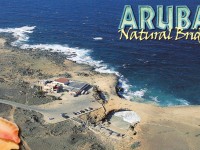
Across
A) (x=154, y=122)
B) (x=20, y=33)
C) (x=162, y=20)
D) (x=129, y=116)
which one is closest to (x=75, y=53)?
(x=20, y=33)

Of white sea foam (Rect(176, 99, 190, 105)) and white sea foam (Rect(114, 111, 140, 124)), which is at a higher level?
white sea foam (Rect(114, 111, 140, 124))

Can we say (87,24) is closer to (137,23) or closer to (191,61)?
(137,23)

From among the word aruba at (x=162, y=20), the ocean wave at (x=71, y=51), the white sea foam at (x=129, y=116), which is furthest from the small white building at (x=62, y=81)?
the word aruba at (x=162, y=20)

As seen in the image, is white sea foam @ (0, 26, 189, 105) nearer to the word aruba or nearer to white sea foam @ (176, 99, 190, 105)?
white sea foam @ (176, 99, 190, 105)

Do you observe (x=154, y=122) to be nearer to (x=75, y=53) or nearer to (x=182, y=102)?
(x=182, y=102)

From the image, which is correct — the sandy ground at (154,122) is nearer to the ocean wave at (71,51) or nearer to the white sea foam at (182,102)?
the white sea foam at (182,102)

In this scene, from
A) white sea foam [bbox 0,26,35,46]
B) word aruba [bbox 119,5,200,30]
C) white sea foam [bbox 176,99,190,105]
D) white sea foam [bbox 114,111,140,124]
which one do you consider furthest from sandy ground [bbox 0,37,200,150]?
word aruba [bbox 119,5,200,30]
